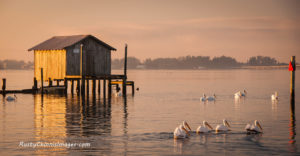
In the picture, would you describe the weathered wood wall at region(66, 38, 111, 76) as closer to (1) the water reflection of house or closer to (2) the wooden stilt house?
(2) the wooden stilt house

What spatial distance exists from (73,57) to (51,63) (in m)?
3.25

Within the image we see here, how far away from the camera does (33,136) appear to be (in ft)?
68.8

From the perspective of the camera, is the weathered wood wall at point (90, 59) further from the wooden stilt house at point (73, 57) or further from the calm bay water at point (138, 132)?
the calm bay water at point (138, 132)

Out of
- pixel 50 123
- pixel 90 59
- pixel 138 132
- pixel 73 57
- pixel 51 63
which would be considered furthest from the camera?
pixel 51 63

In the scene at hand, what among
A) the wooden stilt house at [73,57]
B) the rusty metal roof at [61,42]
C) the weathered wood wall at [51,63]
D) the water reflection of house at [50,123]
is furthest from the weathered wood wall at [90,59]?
the water reflection of house at [50,123]

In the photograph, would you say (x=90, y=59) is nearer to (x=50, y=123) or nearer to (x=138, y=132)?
(x=50, y=123)

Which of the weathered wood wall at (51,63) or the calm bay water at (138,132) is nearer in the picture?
the calm bay water at (138,132)

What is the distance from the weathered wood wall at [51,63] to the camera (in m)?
51.5

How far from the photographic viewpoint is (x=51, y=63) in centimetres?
5297

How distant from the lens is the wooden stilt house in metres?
51.3

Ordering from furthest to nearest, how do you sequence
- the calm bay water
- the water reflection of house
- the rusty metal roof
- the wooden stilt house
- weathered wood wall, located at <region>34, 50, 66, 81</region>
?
the rusty metal roof < weathered wood wall, located at <region>34, 50, 66, 81</region> < the wooden stilt house < the water reflection of house < the calm bay water

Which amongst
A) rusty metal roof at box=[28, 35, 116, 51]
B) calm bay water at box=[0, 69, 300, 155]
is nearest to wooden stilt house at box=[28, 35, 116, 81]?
rusty metal roof at box=[28, 35, 116, 51]

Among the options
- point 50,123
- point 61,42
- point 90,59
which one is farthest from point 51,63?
point 50,123

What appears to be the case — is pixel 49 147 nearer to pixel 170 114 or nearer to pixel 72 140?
pixel 72 140
